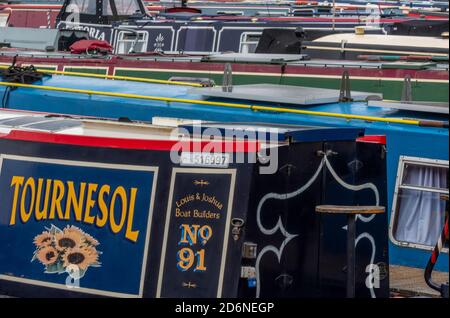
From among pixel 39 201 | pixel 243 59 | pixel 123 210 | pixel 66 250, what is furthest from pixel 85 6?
pixel 123 210

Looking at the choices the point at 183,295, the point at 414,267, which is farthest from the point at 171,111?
the point at 183,295

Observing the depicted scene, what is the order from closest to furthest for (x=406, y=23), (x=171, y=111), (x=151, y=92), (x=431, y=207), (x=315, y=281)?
(x=315, y=281) < (x=431, y=207) < (x=171, y=111) < (x=151, y=92) < (x=406, y=23)

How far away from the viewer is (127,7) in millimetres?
24188

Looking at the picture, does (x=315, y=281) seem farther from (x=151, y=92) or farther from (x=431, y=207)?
(x=151, y=92)

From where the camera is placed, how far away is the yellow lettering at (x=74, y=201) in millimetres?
7883

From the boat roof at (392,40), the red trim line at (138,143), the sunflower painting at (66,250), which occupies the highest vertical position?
the boat roof at (392,40)

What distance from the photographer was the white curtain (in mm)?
9656

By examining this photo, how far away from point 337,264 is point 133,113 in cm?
519

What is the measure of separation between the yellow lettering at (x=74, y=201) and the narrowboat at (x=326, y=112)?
A: 2.06m

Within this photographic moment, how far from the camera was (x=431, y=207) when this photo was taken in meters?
9.66

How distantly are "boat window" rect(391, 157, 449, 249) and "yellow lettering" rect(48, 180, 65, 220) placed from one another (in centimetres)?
344

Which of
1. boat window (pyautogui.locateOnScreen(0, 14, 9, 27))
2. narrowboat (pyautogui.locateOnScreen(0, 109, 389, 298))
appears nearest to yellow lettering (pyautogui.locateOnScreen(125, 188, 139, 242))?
narrowboat (pyautogui.locateOnScreen(0, 109, 389, 298))

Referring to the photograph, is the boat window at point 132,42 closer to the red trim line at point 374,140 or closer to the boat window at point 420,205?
the boat window at point 420,205

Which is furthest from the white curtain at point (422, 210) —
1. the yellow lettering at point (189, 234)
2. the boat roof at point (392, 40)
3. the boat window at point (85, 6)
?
the boat window at point (85, 6)
